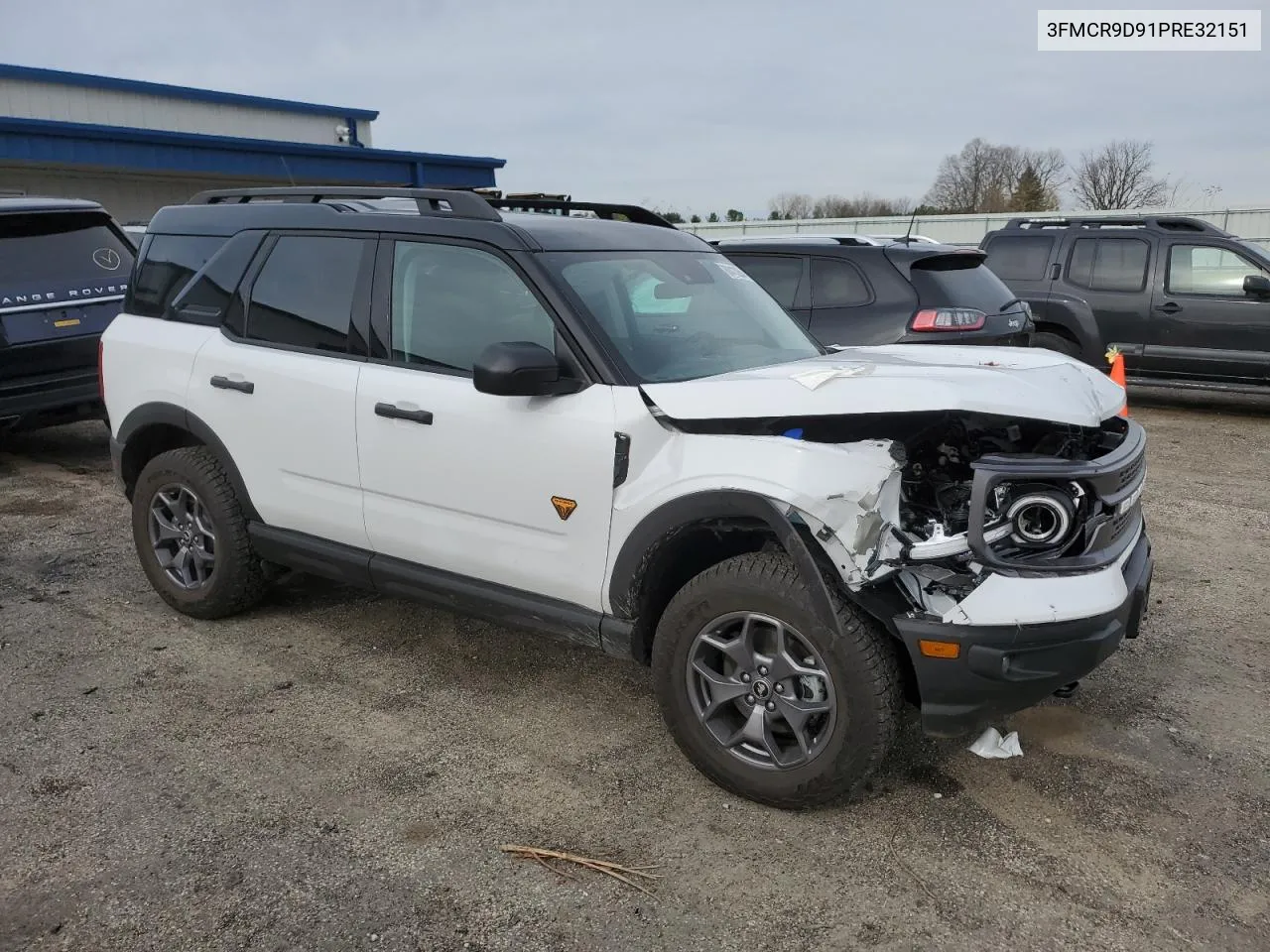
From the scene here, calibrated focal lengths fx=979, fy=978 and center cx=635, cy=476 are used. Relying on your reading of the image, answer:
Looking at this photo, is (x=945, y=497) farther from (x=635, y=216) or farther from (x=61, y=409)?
(x=61, y=409)

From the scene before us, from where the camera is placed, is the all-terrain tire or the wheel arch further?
the all-terrain tire

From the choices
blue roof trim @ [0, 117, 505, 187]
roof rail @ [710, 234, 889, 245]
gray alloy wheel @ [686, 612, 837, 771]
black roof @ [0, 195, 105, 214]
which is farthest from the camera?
blue roof trim @ [0, 117, 505, 187]

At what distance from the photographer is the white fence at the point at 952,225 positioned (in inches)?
864

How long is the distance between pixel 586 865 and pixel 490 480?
4.43 feet

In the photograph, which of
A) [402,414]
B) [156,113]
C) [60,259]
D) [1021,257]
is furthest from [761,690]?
[156,113]

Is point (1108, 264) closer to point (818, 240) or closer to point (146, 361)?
point (818, 240)

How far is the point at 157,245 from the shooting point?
4.79 metres

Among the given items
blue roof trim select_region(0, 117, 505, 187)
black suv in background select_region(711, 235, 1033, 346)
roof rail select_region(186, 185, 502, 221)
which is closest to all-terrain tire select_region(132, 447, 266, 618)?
roof rail select_region(186, 185, 502, 221)

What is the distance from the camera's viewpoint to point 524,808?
3.12 metres

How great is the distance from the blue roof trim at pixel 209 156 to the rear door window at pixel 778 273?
11450 mm

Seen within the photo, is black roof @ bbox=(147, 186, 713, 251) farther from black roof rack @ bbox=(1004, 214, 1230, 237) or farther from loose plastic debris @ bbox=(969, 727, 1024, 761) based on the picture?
black roof rack @ bbox=(1004, 214, 1230, 237)

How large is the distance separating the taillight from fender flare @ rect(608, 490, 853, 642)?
4528 mm

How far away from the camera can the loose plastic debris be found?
3326mm

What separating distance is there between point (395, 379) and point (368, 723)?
4.30 feet
